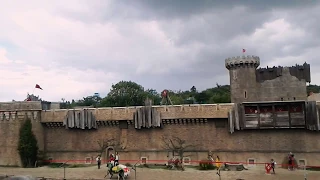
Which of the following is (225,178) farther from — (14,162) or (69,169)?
(14,162)

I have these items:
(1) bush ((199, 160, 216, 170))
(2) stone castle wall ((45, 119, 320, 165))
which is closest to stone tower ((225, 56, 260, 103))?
(2) stone castle wall ((45, 119, 320, 165))

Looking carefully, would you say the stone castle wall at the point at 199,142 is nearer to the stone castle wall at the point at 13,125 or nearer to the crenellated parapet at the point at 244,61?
the stone castle wall at the point at 13,125

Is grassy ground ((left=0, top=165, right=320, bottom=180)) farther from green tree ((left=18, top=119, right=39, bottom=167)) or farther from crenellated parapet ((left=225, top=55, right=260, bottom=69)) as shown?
crenellated parapet ((left=225, top=55, right=260, bottom=69))

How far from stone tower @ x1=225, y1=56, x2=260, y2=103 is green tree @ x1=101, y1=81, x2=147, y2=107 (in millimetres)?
25587

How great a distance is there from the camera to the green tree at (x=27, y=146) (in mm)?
29859

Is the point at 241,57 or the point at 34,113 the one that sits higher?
the point at 241,57

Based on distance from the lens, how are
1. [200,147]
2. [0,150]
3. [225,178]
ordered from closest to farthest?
[225,178]
[200,147]
[0,150]

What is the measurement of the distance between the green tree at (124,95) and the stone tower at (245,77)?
25587 mm

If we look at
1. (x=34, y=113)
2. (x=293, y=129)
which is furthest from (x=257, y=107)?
(x=34, y=113)

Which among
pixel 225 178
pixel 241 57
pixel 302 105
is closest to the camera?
pixel 225 178

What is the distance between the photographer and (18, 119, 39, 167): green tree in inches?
1176

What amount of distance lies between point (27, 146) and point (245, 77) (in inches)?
854

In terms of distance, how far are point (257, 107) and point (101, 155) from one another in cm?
1410

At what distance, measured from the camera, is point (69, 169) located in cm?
2812
